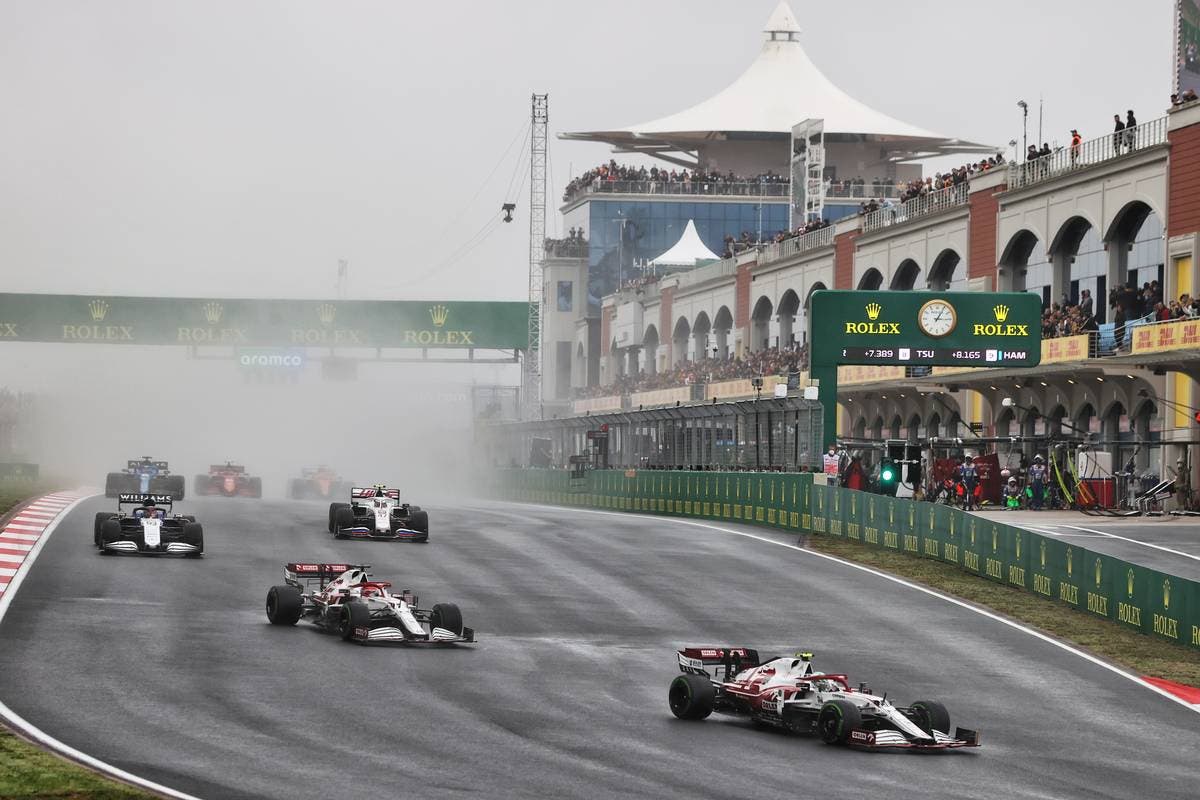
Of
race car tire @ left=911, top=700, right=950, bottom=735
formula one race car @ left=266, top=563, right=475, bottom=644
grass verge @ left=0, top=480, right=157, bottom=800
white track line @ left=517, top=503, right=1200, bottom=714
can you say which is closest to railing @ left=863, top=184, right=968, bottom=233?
white track line @ left=517, top=503, right=1200, bottom=714

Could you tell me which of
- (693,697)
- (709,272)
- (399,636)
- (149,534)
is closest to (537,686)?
(693,697)

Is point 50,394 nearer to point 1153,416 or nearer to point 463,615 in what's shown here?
point 1153,416

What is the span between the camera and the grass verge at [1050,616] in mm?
22906

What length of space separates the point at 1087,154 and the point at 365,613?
38063mm

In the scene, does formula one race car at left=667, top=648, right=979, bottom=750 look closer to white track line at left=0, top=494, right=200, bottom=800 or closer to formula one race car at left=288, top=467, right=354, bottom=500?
white track line at left=0, top=494, right=200, bottom=800

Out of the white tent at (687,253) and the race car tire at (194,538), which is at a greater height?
the white tent at (687,253)

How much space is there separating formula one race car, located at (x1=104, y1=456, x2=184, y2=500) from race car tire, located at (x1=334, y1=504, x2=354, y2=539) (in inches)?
590

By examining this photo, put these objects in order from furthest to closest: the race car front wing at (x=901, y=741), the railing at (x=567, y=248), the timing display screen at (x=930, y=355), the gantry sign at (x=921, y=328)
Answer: the railing at (x=567, y=248)
the timing display screen at (x=930, y=355)
the gantry sign at (x=921, y=328)
the race car front wing at (x=901, y=741)

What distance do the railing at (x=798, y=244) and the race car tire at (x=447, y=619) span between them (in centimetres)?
5536

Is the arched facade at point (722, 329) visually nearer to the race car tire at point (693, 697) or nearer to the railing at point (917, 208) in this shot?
the railing at point (917, 208)

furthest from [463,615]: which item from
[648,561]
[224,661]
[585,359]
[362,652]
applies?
[585,359]

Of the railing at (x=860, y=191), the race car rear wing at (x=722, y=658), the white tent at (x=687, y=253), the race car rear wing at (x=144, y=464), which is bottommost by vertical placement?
the race car rear wing at (x=722, y=658)

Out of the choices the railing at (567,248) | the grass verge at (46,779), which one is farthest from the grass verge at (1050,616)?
the railing at (567,248)

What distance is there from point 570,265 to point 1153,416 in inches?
2847
